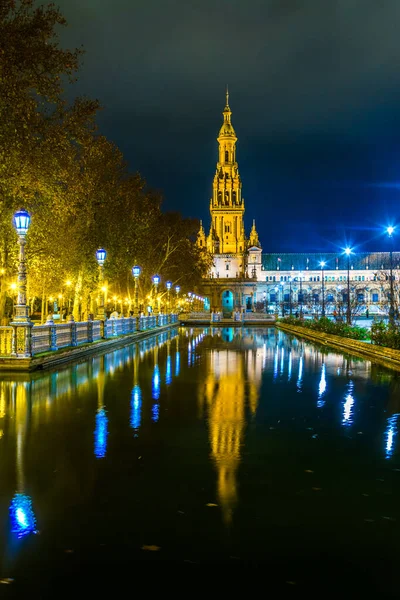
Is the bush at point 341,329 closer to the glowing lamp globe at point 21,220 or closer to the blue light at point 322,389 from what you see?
the blue light at point 322,389

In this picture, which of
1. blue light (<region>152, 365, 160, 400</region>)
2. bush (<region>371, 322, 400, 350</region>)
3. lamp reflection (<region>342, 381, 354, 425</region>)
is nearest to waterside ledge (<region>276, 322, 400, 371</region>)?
bush (<region>371, 322, 400, 350</region>)

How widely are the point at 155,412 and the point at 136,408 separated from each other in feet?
2.06

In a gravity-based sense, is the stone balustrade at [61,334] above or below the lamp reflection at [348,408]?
above

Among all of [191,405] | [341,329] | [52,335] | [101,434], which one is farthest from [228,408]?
[341,329]

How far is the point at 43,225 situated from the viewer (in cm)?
3412

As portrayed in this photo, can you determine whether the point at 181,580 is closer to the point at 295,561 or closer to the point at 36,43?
the point at 295,561

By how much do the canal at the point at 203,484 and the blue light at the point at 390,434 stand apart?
0.11ft

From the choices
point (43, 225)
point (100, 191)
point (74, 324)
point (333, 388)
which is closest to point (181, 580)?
point (333, 388)

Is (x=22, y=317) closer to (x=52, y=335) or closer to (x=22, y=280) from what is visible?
(x=22, y=280)

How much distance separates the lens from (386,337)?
82.0ft

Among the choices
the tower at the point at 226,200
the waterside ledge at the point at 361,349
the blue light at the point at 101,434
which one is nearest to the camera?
the blue light at the point at 101,434

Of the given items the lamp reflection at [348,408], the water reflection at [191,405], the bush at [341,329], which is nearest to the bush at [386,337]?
the water reflection at [191,405]

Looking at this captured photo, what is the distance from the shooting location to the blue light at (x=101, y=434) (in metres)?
8.55

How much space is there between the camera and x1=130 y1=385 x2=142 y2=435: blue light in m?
10.7
